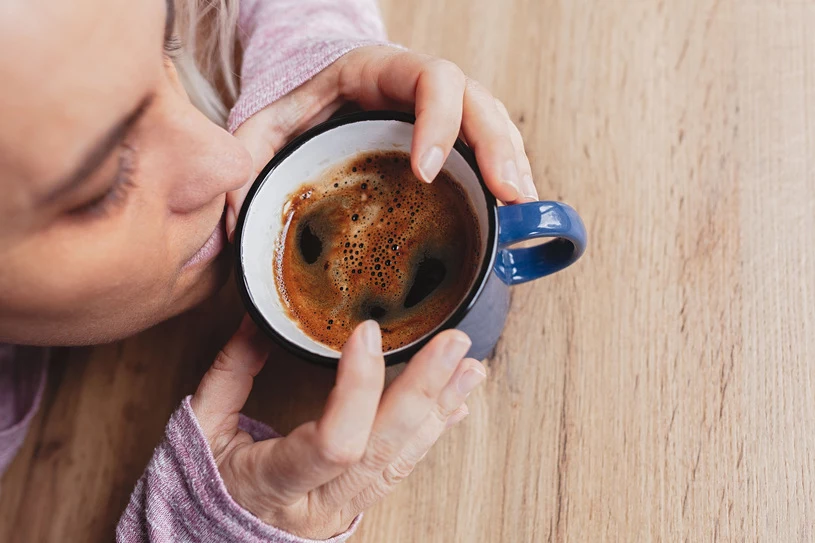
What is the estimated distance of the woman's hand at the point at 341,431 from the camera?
0.50 m

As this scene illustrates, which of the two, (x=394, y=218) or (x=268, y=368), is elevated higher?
(x=394, y=218)

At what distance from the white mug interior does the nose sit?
0.05 m

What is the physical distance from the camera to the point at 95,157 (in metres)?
0.41

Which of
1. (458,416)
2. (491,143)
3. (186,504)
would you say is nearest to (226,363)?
(186,504)

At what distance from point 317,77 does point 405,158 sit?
17 cm

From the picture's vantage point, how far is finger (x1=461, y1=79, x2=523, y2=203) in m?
0.59

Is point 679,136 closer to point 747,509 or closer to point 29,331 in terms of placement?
point 747,509

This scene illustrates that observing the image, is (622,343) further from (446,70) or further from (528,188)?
(446,70)

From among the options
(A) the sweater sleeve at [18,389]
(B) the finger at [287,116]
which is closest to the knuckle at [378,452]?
(B) the finger at [287,116]

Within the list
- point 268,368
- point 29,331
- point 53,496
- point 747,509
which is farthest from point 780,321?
point 53,496

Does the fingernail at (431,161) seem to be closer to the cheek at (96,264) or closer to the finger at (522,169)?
the finger at (522,169)

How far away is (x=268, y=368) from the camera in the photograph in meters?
0.73

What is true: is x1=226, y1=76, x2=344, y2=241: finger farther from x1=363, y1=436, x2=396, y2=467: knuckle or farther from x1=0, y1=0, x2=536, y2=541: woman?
x1=363, y1=436, x2=396, y2=467: knuckle

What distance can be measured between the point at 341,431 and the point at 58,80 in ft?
1.02
